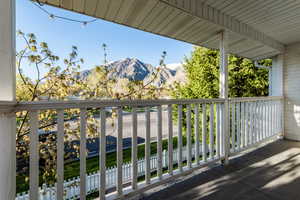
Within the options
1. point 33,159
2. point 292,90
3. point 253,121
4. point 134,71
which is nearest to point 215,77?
point 292,90

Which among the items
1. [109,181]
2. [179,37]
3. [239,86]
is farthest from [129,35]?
[239,86]

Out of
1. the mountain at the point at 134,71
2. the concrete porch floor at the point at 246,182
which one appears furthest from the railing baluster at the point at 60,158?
the mountain at the point at 134,71

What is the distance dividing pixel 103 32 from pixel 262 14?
3070 millimetres

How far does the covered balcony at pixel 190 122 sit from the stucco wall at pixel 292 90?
0.04m

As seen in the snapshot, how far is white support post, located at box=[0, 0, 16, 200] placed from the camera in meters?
0.97

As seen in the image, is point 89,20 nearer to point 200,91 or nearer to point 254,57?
point 254,57

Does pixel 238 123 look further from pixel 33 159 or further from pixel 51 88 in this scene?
pixel 51 88

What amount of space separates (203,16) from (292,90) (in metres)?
3.12

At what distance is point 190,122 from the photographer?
215 cm

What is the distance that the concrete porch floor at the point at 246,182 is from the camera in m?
1.72

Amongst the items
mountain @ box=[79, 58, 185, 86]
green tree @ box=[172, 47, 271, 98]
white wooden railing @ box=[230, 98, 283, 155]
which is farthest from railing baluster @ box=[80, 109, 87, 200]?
green tree @ box=[172, 47, 271, 98]

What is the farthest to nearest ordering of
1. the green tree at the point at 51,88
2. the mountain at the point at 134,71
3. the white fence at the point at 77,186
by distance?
the mountain at the point at 134,71
the white fence at the point at 77,186
the green tree at the point at 51,88

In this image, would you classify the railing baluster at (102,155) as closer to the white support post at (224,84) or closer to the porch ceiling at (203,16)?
the porch ceiling at (203,16)

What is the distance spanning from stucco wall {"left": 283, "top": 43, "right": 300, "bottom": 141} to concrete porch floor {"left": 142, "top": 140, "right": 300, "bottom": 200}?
1.33 metres
